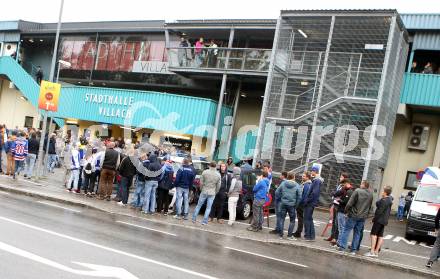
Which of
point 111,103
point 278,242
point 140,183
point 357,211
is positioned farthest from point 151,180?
point 111,103

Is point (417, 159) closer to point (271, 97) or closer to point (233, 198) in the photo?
point (271, 97)

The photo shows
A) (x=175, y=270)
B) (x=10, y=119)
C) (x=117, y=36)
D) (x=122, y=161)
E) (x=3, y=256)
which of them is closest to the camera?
(x=3, y=256)

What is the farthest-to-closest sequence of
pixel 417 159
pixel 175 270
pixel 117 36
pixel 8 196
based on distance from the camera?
pixel 117 36
pixel 417 159
pixel 8 196
pixel 175 270

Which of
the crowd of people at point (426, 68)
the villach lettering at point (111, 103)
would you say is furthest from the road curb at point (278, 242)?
the crowd of people at point (426, 68)

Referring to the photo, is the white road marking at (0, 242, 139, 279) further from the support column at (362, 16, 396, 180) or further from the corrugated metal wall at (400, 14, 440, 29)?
the corrugated metal wall at (400, 14, 440, 29)

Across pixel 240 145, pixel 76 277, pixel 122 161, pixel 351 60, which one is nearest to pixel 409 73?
pixel 351 60

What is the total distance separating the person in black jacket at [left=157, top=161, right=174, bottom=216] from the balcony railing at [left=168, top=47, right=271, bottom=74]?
1149 centimetres

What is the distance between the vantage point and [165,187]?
13.8m

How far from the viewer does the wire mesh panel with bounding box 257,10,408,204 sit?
64.4 ft

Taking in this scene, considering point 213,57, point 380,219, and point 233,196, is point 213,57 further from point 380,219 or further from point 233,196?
point 380,219

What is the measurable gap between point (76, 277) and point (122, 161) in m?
8.17

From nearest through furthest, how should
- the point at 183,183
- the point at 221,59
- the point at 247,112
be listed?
the point at 183,183
the point at 221,59
the point at 247,112

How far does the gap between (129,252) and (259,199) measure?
18.1 ft

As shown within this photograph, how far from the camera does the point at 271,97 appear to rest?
22016 millimetres
